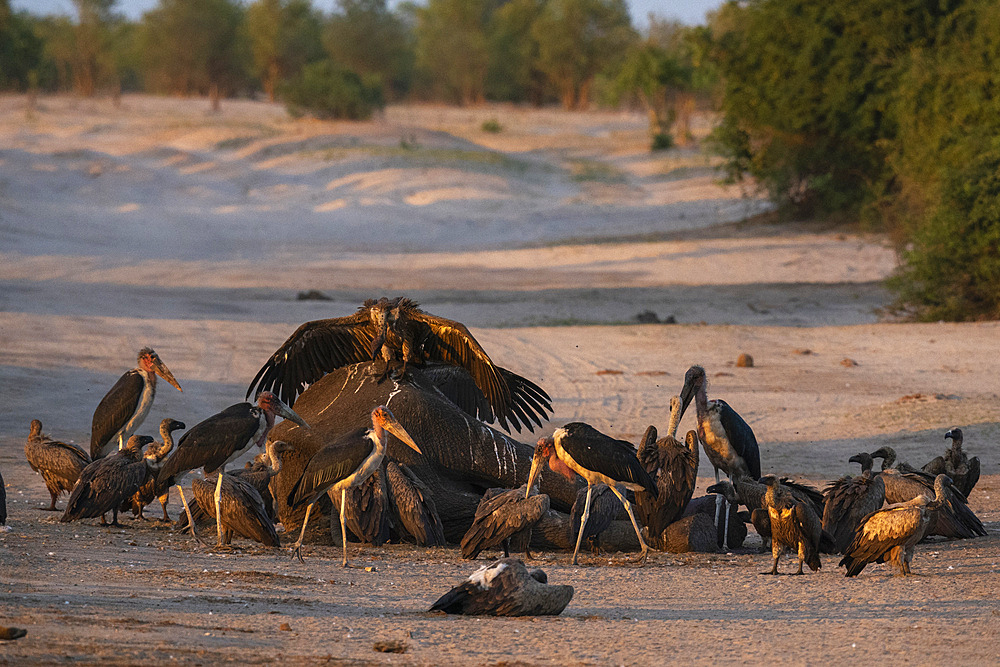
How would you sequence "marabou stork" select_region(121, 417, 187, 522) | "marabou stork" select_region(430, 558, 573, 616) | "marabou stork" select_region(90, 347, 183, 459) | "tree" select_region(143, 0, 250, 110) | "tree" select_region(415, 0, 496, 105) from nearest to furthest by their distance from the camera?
"marabou stork" select_region(430, 558, 573, 616)
"marabou stork" select_region(121, 417, 187, 522)
"marabou stork" select_region(90, 347, 183, 459)
"tree" select_region(143, 0, 250, 110)
"tree" select_region(415, 0, 496, 105)

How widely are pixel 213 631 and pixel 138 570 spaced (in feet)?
4.80

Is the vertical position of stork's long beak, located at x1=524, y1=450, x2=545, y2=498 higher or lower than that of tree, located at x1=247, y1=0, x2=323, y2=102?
lower

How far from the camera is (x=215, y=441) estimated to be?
761 centimetres

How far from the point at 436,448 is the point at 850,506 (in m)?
2.77

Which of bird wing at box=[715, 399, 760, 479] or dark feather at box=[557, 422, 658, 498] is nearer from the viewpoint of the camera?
dark feather at box=[557, 422, 658, 498]

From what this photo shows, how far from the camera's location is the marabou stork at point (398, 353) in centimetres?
905

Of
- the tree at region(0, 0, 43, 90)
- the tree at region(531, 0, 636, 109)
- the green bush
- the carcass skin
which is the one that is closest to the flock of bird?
the carcass skin

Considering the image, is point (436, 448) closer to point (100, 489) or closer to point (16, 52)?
point (100, 489)

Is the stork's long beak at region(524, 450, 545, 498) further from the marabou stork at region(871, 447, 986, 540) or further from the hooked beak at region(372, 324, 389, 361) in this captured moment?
the marabou stork at region(871, 447, 986, 540)

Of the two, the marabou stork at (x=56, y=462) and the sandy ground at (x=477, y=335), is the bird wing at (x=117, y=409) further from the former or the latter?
the sandy ground at (x=477, y=335)

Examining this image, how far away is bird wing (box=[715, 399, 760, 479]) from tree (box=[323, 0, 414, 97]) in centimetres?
7258

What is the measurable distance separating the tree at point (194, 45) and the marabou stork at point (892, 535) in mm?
67547

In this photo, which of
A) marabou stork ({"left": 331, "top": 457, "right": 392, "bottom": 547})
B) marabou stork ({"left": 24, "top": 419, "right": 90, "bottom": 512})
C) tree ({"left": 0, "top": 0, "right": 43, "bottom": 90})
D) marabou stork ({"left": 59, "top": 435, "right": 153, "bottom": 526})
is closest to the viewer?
marabou stork ({"left": 59, "top": 435, "right": 153, "bottom": 526})

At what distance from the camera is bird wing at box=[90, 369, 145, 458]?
8891 millimetres
